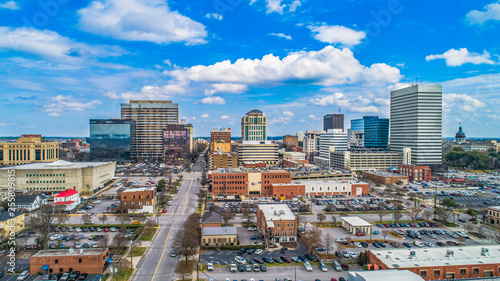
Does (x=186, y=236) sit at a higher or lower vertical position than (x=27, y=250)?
higher

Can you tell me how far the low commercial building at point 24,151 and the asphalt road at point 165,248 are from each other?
1936 inches

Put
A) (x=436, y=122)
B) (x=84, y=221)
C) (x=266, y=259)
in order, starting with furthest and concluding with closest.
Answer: (x=436, y=122) < (x=84, y=221) < (x=266, y=259)

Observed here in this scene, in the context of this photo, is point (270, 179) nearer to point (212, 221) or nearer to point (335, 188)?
point (335, 188)

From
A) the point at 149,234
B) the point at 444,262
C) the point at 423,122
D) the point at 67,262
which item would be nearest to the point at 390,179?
the point at 423,122

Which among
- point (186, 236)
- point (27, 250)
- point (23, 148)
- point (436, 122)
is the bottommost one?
point (27, 250)

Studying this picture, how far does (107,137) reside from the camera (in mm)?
83938

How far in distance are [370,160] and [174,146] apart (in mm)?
52655

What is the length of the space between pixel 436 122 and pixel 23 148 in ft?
310

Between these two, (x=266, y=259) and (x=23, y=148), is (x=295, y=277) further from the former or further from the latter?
(x=23, y=148)

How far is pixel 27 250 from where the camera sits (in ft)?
75.6

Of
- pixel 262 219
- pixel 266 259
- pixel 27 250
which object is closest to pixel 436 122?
pixel 262 219

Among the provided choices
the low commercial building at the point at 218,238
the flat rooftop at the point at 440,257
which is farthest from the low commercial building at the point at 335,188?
the flat rooftop at the point at 440,257

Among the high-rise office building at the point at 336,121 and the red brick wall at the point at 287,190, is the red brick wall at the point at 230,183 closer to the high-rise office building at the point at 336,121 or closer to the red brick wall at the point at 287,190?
the red brick wall at the point at 287,190

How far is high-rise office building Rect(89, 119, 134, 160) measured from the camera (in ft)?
274
